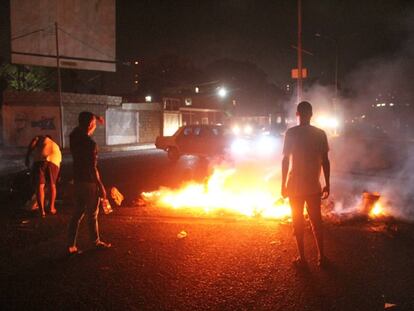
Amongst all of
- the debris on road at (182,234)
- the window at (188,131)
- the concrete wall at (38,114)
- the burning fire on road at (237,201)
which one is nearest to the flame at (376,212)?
the burning fire on road at (237,201)

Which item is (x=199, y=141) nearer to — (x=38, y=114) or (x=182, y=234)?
(x=182, y=234)

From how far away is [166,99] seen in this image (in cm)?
3466

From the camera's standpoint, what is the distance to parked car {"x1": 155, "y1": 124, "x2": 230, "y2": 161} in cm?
1576

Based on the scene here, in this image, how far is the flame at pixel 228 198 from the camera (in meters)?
7.46

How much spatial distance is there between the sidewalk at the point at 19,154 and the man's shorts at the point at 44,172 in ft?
24.1

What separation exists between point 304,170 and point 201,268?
171cm

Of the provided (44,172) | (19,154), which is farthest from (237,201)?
(19,154)

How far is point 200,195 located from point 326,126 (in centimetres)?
1884

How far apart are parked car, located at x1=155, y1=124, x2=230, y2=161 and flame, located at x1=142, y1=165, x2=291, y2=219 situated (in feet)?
15.7

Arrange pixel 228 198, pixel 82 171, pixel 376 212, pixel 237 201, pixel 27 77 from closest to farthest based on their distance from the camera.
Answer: pixel 82 171, pixel 376 212, pixel 237 201, pixel 228 198, pixel 27 77

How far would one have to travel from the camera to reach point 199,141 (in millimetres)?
16141

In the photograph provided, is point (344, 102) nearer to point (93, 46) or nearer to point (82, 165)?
point (93, 46)

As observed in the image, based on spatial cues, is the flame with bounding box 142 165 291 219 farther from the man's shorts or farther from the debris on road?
the man's shorts

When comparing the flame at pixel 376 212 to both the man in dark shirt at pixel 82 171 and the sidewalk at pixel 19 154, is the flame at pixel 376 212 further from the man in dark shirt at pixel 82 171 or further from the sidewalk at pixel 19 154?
the sidewalk at pixel 19 154
